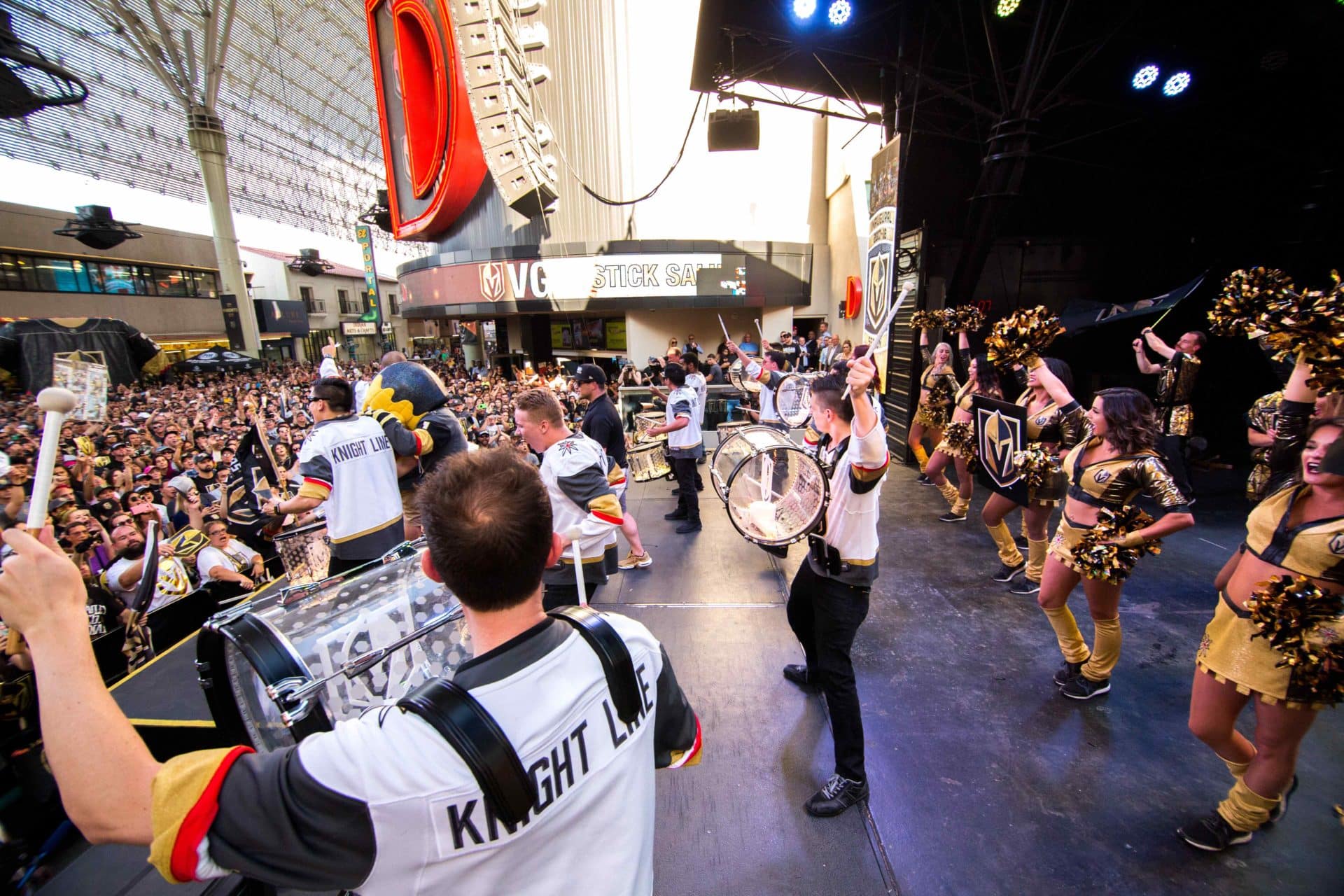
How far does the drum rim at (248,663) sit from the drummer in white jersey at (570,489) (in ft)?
5.33

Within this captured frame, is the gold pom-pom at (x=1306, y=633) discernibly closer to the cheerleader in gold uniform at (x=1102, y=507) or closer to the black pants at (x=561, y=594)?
the cheerleader in gold uniform at (x=1102, y=507)

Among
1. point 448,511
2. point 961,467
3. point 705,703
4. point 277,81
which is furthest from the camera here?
point 277,81

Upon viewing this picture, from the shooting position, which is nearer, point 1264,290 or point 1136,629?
point 1264,290

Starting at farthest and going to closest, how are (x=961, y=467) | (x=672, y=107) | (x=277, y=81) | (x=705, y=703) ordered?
(x=277, y=81), (x=672, y=107), (x=961, y=467), (x=705, y=703)

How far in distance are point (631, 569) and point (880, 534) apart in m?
2.77

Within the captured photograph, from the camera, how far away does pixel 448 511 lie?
112 centimetres

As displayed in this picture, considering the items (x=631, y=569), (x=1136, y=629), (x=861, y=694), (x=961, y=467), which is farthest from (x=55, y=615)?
(x=961, y=467)

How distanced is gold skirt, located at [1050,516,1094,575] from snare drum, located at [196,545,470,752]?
11.1ft

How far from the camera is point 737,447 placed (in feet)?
12.3

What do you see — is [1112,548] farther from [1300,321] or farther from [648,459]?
[648,459]

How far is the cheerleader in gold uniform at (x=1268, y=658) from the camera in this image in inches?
81.3

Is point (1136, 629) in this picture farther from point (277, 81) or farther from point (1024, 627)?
point (277, 81)

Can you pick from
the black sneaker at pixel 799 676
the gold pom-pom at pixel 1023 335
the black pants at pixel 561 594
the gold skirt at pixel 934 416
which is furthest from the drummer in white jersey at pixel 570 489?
the gold skirt at pixel 934 416

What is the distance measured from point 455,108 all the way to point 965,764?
20697mm
